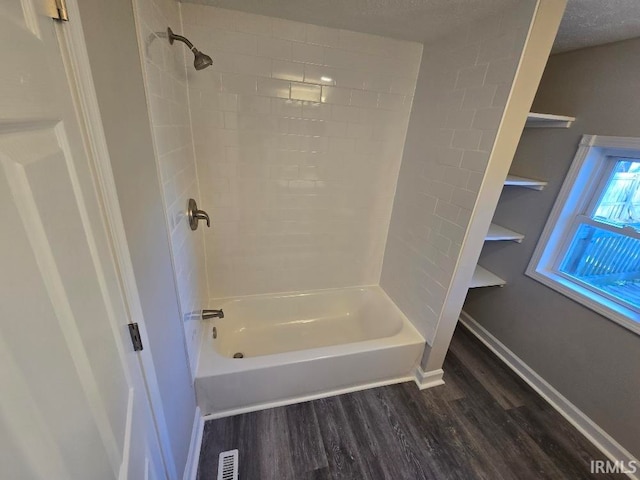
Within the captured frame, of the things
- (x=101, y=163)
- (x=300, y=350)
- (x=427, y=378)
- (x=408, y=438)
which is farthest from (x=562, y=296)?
(x=101, y=163)

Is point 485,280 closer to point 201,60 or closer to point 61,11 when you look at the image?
point 201,60

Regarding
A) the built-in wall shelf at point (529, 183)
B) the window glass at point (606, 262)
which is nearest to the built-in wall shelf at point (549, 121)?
the built-in wall shelf at point (529, 183)

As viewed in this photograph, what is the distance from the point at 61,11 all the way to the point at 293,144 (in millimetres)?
1440

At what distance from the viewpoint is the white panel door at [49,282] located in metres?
0.31

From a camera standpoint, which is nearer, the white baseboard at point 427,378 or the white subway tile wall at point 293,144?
the white subway tile wall at point 293,144

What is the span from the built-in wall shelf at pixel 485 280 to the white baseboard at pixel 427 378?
0.70m

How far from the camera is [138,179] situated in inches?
31.0

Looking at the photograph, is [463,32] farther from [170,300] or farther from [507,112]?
[170,300]

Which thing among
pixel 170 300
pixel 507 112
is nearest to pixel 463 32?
pixel 507 112

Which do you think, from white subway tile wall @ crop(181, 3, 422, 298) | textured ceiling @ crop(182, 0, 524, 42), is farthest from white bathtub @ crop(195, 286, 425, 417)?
textured ceiling @ crop(182, 0, 524, 42)

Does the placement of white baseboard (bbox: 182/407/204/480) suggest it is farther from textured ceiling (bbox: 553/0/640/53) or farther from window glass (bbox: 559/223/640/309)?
textured ceiling (bbox: 553/0/640/53)

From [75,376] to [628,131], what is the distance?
2.45m

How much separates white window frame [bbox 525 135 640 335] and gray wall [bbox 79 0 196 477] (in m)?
2.29

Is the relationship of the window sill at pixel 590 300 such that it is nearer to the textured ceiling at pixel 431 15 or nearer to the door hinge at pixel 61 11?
the textured ceiling at pixel 431 15
